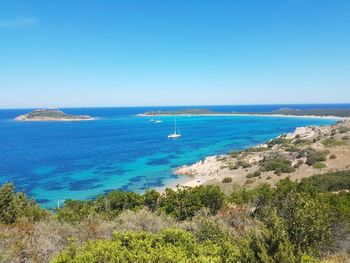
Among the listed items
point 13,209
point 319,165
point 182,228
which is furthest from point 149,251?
point 319,165

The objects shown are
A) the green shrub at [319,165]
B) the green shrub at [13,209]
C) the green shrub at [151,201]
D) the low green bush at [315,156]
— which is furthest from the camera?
the low green bush at [315,156]

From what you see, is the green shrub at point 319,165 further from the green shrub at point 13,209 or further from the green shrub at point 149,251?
the green shrub at point 149,251

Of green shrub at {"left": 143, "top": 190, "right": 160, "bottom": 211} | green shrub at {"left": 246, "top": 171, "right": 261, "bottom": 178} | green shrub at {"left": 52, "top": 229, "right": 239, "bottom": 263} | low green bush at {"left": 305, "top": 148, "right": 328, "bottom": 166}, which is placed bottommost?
green shrub at {"left": 246, "top": 171, "right": 261, "bottom": 178}

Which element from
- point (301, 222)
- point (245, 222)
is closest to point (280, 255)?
point (301, 222)

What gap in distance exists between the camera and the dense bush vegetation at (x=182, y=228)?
1184 centimetres

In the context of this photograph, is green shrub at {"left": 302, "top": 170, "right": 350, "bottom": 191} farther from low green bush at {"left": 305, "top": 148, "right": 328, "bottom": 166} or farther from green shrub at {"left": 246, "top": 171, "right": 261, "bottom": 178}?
low green bush at {"left": 305, "top": 148, "right": 328, "bottom": 166}

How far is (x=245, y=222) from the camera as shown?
20969 millimetres

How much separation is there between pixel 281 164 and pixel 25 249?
41548 millimetres

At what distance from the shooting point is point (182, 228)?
62.7 ft

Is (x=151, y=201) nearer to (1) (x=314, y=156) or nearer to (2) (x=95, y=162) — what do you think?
(1) (x=314, y=156)

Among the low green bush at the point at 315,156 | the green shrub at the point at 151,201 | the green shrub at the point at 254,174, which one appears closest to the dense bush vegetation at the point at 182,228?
the green shrub at the point at 151,201

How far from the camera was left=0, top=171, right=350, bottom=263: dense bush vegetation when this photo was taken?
11844 millimetres

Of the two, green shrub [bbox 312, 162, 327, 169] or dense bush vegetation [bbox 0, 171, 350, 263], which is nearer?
dense bush vegetation [bbox 0, 171, 350, 263]

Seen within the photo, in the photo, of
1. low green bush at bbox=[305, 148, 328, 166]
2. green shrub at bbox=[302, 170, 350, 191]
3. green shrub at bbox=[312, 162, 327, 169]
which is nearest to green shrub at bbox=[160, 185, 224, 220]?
green shrub at bbox=[302, 170, 350, 191]
